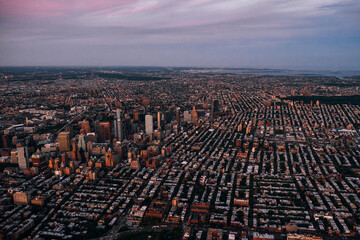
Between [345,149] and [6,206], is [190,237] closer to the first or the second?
[6,206]

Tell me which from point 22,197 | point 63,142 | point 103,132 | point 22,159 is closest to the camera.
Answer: point 22,197

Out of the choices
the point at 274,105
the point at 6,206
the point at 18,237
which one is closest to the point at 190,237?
the point at 18,237

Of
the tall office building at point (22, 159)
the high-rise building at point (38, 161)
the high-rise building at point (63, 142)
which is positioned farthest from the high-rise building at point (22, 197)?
the high-rise building at point (63, 142)

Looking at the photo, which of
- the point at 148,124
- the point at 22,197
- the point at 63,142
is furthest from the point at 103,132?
the point at 22,197

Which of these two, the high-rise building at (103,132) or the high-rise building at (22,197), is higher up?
the high-rise building at (103,132)

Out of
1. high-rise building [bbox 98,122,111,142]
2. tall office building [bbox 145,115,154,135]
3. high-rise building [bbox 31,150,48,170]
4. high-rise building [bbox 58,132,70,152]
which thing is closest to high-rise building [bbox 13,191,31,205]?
high-rise building [bbox 31,150,48,170]

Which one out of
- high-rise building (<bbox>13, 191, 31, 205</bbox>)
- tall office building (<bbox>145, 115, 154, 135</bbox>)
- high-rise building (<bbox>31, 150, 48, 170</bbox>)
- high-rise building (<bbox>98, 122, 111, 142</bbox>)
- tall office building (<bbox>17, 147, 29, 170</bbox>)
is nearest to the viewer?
high-rise building (<bbox>13, 191, 31, 205</bbox>)

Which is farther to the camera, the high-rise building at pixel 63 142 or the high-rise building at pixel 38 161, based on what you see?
the high-rise building at pixel 63 142

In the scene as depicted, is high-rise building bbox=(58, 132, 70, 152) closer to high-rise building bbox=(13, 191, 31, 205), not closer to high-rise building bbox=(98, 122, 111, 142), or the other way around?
high-rise building bbox=(98, 122, 111, 142)

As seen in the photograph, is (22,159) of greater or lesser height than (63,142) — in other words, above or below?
below

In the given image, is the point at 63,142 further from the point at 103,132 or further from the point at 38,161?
the point at 103,132

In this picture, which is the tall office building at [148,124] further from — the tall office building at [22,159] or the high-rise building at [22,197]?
the high-rise building at [22,197]

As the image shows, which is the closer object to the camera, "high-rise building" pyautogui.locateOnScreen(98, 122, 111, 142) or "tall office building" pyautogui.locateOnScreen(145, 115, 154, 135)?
"high-rise building" pyautogui.locateOnScreen(98, 122, 111, 142)
